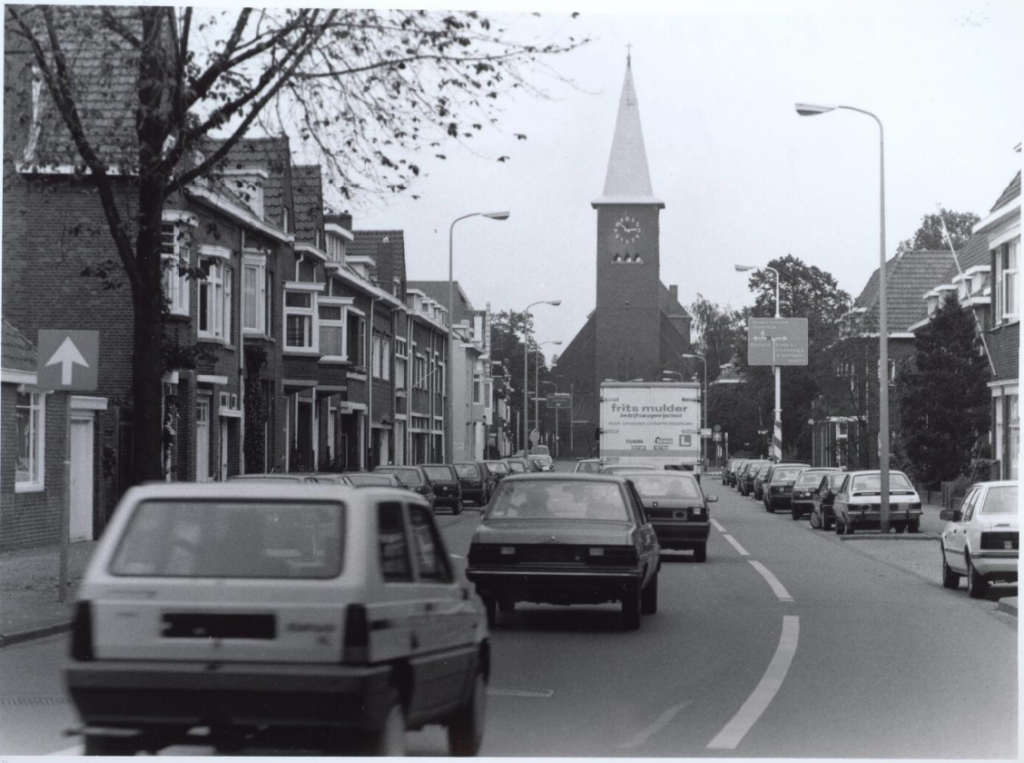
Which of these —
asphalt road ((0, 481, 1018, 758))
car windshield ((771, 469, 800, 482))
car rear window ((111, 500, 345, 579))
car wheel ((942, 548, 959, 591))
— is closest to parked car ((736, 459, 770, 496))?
car windshield ((771, 469, 800, 482))

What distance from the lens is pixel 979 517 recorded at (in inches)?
709

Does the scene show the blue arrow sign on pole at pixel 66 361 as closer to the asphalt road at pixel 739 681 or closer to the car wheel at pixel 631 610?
the asphalt road at pixel 739 681

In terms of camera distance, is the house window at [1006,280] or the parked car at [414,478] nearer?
the house window at [1006,280]

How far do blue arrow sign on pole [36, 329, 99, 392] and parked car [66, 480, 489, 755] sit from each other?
815 centimetres

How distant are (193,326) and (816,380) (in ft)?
79.5

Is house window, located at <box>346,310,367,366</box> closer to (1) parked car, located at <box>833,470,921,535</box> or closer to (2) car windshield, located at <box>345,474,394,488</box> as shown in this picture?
(2) car windshield, located at <box>345,474,394,488</box>

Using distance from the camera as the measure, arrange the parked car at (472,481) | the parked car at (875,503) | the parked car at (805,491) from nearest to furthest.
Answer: the parked car at (875,503), the parked car at (805,491), the parked car at (472,481)

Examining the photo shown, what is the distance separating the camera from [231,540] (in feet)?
24.5

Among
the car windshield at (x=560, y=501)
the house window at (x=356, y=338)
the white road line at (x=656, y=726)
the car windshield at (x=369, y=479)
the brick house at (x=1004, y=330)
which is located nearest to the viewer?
the white road line at (x=656, y=726)

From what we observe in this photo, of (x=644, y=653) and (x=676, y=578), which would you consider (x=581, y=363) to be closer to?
(x=676, y=578)

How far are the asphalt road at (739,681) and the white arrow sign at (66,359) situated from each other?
9.99 feet

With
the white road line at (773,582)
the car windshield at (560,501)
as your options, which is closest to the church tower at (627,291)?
the white road line at (773,582)

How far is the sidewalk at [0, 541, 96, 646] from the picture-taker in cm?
1391

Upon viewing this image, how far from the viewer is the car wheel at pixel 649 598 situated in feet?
53.3
